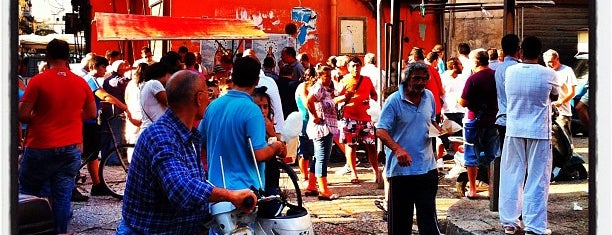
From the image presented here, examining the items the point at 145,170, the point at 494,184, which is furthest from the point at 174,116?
the point at 494,184

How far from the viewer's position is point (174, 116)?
411cm

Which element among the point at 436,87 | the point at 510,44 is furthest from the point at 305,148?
the point at 510,44

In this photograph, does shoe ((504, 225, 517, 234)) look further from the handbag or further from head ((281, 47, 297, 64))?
head ((281, 47, 297, 64))

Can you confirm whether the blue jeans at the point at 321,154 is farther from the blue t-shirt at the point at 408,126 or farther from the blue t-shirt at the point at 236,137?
the blue t-shirt at the point at 236,137

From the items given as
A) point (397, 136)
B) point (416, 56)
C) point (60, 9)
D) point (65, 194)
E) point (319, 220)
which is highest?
point (60, 9)

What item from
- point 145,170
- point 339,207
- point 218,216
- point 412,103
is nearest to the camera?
point 145,170

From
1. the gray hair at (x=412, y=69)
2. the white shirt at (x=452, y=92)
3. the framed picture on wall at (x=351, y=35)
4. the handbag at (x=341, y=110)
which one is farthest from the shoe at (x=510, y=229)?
the framed picture on wall at (x=351, y=35)

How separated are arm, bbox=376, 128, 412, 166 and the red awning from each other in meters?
4.99

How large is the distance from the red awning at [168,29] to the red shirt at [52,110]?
3.17 meters

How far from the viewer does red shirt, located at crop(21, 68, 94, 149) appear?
723 centimetres

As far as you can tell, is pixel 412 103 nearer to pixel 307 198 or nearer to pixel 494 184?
pixel 494 184

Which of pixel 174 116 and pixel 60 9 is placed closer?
pixel 174 116

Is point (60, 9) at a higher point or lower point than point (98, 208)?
higher

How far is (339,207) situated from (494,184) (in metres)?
2.13
